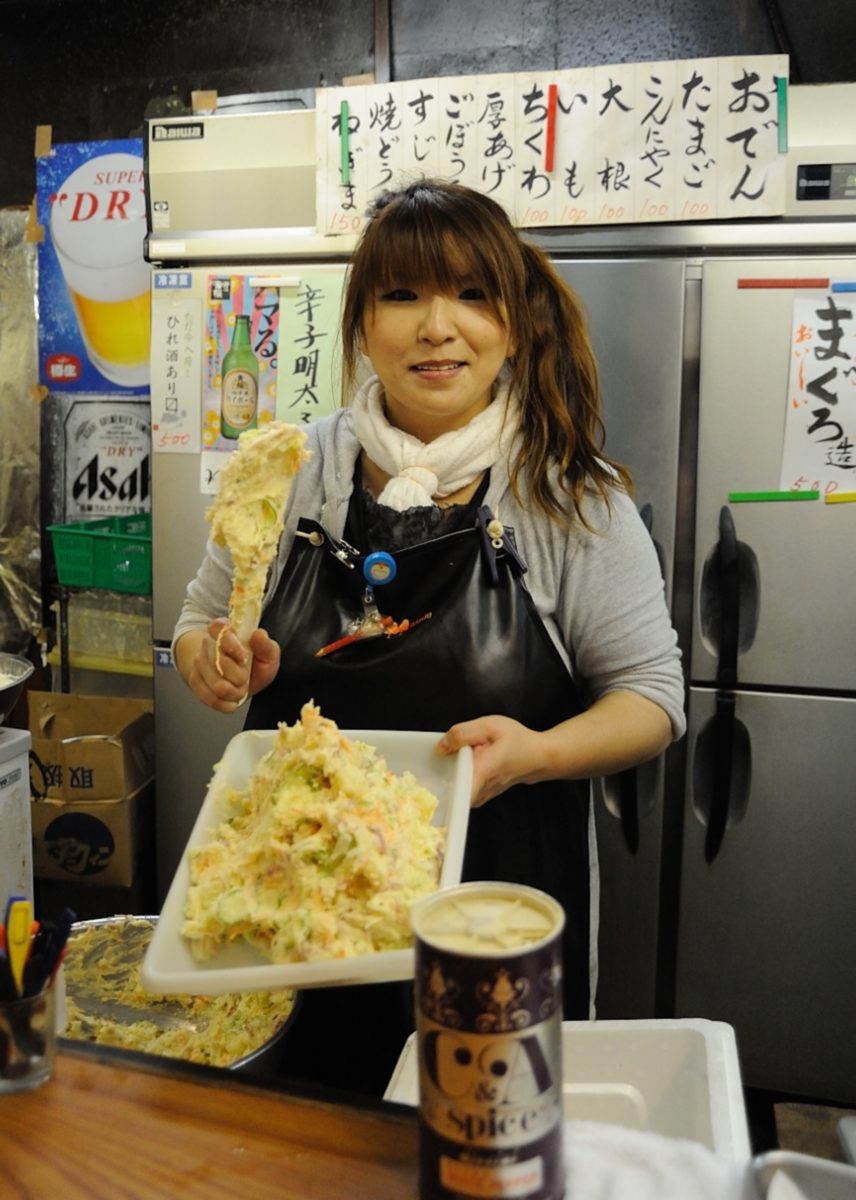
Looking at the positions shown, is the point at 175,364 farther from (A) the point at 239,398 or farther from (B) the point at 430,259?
(B) the point at 430,259

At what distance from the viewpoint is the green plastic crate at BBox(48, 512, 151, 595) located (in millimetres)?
3277

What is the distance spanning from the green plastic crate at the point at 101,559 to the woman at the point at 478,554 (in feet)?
5.19

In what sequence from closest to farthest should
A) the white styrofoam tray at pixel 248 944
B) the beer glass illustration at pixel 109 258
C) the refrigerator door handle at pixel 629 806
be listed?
1. the white styrofoam tray at pixel 248 944
2. the refrigerator door handle at pixel 629 806
3. the beer glass illustration at pixel 109 258

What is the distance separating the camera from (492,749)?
135cm

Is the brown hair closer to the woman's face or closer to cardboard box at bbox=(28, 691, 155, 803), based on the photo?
the woman's face

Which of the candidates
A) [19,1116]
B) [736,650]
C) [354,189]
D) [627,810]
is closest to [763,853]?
[627,810]

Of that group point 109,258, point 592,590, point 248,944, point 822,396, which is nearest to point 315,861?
point 248,944

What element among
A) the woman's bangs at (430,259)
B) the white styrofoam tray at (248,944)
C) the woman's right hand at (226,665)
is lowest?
the white styrofoam tray at (248,944)

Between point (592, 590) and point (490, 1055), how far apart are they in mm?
1100

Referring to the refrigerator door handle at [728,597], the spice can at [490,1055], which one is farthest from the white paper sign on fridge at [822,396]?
the spice can at [490,1055]

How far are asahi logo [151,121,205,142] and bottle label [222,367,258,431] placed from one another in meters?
0.62

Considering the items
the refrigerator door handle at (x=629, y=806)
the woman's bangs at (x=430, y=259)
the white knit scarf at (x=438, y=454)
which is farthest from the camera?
the refrigerator door handle at (x=629, y=806)

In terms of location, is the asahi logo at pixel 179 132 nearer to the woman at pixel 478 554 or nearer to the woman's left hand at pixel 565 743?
the woman at pixel 478 554

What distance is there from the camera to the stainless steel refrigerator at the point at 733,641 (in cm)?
257
